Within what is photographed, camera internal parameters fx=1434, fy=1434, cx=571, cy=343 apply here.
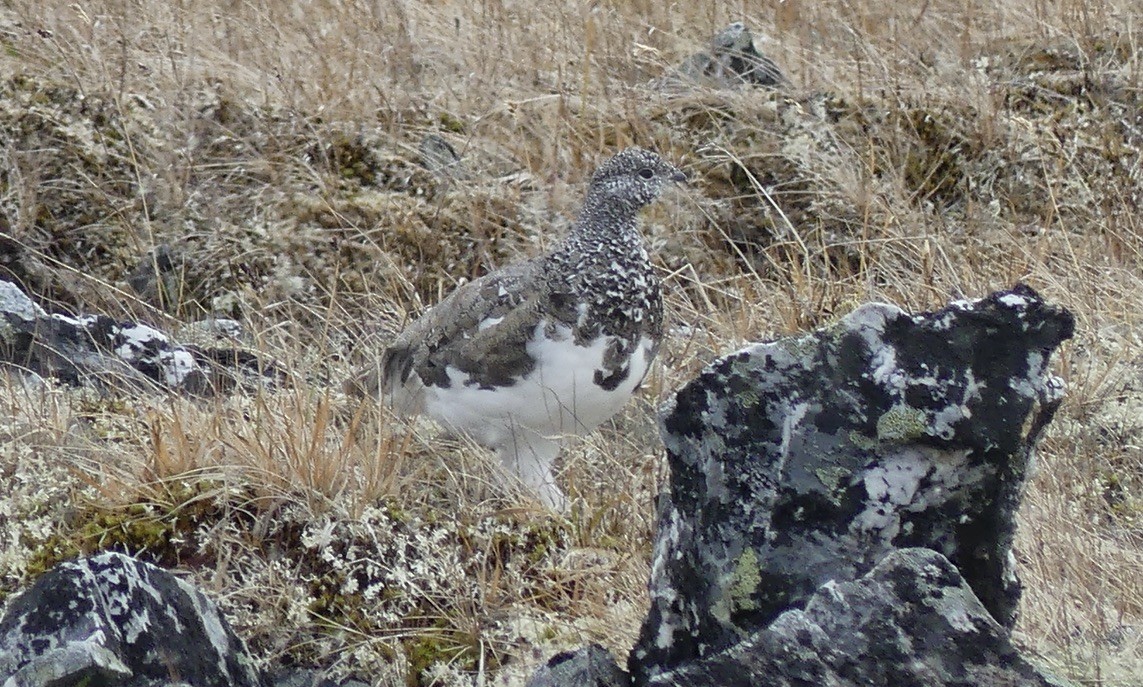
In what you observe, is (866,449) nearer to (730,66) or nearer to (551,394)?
(551,394)

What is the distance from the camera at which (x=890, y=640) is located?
202 centimetres

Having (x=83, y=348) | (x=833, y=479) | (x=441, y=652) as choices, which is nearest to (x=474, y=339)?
(x=441, y=652)

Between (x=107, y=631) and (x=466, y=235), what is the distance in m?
3.80

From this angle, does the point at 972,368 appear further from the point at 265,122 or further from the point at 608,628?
the point at 265,122

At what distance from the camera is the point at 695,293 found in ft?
18.5

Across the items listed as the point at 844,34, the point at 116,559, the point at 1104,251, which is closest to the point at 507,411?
the point at 116,559

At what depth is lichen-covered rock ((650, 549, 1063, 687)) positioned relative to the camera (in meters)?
→ 2.00

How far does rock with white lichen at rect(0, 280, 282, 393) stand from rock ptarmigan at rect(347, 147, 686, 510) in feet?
2.88

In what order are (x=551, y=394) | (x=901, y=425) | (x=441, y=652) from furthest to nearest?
1. (x=551, y=394)
2. (x=441, y=652)
3. (x=901, y=425)

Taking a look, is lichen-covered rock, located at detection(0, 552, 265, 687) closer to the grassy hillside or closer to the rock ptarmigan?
the grassy hillside

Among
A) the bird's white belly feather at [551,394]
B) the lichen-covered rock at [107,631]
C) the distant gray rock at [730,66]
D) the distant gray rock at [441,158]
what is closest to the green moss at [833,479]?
the lichen-covered rock at [107,631]

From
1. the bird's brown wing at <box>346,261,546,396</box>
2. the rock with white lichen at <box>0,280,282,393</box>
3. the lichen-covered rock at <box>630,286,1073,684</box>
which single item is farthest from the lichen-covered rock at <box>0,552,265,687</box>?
the rock with white lichen at <box>0,280,282,393</box>

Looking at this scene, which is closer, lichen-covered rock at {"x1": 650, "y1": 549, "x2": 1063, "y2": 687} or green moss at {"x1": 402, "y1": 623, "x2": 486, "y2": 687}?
lichen-covered rock at {"x1": 650, "y1": 549, "x2": 1063, "y2": 687}

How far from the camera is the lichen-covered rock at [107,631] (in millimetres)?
2188
